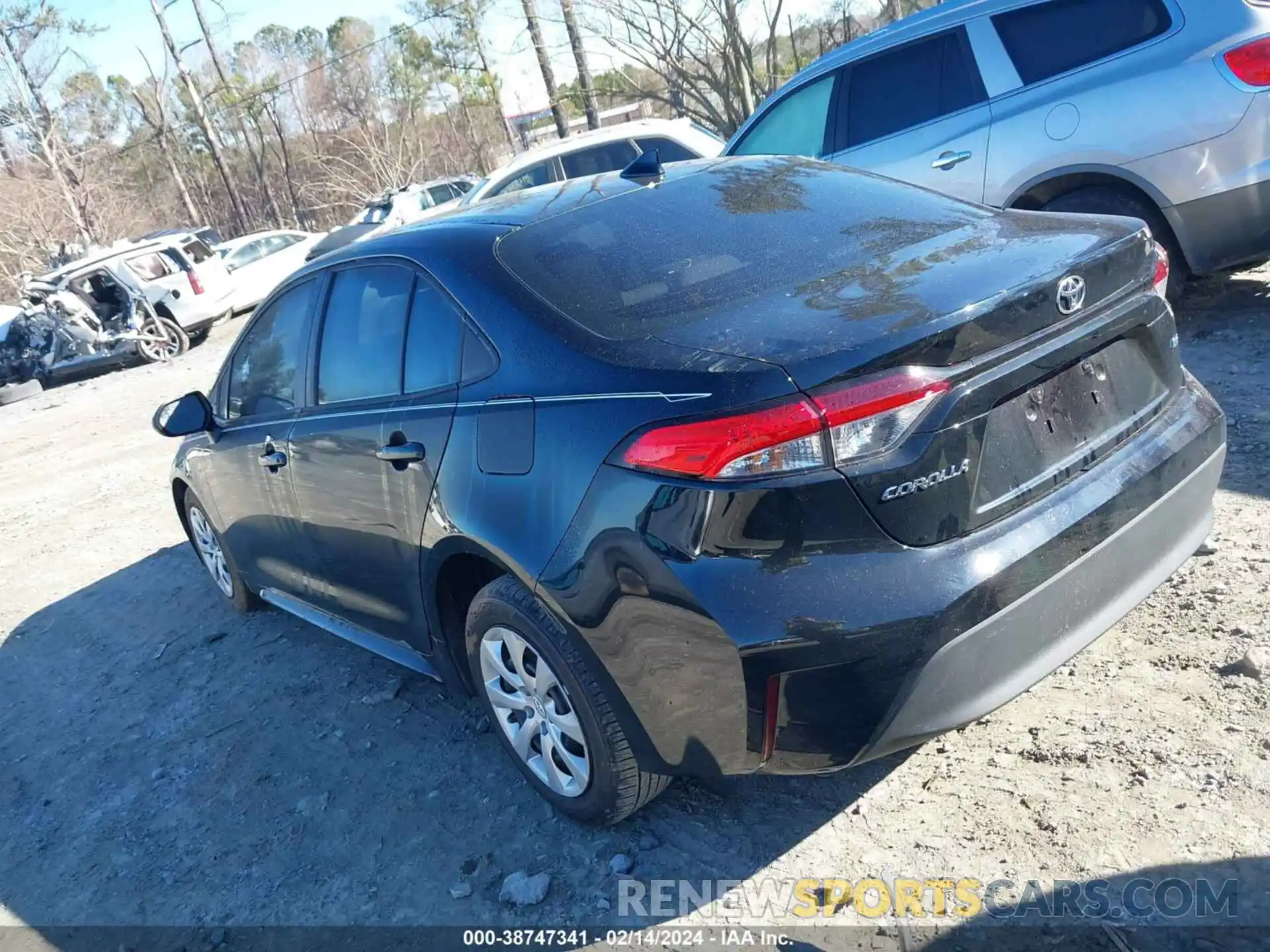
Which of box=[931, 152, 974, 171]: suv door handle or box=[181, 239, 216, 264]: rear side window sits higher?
box=[181, 239, 216, 264]: rear side window

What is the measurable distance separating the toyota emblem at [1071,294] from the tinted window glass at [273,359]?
8.50 feet

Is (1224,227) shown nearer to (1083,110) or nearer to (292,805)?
(1083,110)

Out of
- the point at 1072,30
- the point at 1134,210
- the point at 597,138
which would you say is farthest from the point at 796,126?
the point at 597,138

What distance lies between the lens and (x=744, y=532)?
7.20 ft

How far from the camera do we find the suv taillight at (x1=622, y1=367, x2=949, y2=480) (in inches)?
84.6

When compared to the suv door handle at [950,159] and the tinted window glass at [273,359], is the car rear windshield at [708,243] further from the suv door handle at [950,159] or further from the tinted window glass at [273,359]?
the suv door handle at [950,159]

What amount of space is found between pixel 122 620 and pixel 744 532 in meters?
4.59

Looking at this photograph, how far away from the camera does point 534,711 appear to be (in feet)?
9.54

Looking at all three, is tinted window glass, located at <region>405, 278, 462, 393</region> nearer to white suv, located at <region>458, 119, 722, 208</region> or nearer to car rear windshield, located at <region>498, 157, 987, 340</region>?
car rear windshield, located at <region>498, 157, 987, 340</region>

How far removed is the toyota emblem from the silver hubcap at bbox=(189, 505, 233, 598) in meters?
4.09

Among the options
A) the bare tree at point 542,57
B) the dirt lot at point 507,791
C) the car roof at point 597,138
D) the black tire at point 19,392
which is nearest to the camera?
the dirt lot at point 507,791

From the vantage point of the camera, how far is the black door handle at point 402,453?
3006 millimetres

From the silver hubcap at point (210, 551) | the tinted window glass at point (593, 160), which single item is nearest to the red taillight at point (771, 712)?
the silver hubcap at point (210, 551)

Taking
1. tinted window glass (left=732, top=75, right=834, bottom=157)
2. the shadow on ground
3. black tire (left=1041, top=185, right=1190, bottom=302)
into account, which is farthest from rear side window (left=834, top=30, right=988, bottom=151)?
the shadow on ground
